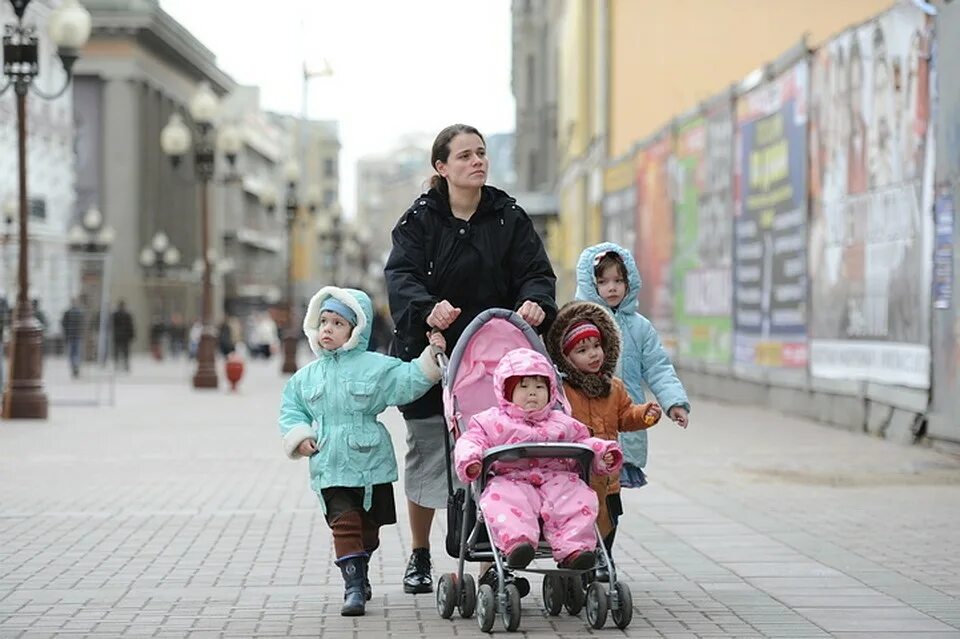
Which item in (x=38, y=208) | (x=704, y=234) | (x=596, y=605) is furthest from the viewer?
(x=38, y=208)

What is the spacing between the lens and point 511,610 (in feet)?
23.0

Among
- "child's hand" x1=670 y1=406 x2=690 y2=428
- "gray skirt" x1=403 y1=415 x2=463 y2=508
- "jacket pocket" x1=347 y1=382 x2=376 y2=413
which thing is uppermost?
A: "jacket pocket" x1=347 y1=382 x2=376 y2=413

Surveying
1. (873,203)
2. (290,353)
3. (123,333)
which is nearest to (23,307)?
(873,203)

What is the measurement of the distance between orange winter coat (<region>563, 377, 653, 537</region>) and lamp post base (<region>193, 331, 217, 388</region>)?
84.9 feet

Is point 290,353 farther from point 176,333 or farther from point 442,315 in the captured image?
point 442,315

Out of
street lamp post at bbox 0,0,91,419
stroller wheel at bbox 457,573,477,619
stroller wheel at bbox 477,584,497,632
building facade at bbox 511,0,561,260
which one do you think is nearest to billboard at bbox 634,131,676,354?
street lamp post at bbox 0,0,91,419

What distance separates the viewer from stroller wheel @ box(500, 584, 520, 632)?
7.01 metres

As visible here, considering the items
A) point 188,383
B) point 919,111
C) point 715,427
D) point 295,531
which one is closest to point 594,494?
point 295,531

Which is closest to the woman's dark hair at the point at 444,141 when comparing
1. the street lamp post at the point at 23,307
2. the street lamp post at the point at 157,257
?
the street lamp post at the point at 23,307

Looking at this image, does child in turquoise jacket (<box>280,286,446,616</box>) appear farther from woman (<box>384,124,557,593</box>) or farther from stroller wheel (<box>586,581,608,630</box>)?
stroller wheel (<box>586,581,608,630</box>)

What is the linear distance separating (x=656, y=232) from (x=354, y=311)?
25.3 metres

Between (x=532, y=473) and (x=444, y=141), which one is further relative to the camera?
(x=444, y=141)

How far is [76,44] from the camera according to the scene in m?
23.5

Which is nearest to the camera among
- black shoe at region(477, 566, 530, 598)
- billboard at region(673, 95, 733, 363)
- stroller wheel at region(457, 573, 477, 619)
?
black shoe at region(477, 566, 530, 598)
